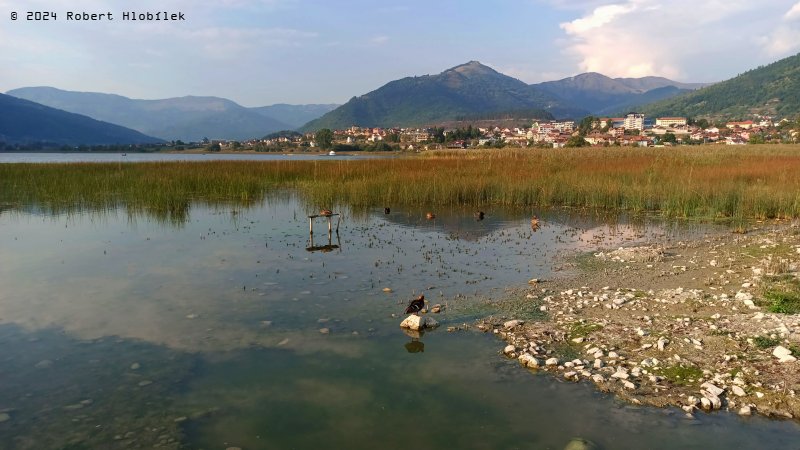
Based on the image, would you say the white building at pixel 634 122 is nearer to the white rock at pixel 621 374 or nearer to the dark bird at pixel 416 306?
the dark bird at pixel 416 306

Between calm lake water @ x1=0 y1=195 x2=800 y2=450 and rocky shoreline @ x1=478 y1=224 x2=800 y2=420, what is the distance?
34 cm

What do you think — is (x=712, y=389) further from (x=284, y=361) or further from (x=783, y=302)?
(x=284, y=361)

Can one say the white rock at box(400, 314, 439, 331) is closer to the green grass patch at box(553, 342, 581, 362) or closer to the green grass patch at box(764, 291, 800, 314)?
the green grass patch at box(553, 342, 581, 362)

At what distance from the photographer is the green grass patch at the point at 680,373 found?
6.31 metres

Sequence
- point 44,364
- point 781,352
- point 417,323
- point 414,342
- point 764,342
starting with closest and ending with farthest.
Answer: point 781,352 < point 764,342 < point 44,364 < point 414,342 < point 417,323

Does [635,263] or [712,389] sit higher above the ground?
[635,263]

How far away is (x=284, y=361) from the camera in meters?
7.28

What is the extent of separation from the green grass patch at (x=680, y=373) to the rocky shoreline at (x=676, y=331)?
13 mm

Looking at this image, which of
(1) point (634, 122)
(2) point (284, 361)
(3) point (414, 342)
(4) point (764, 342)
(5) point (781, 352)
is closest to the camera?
(5) point (781, 352)

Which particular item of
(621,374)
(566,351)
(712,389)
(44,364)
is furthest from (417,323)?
(44,364)

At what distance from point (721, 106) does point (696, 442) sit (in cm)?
23528

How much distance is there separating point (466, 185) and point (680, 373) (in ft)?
62.9

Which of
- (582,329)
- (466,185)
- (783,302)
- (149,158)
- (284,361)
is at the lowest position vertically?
(284,361)

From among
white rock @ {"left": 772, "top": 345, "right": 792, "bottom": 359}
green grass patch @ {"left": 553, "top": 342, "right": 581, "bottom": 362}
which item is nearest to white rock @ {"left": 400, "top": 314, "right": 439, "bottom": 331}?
green grass patch @ {"left": 553, "top": 342, "right": 581, "bottom": 362}
